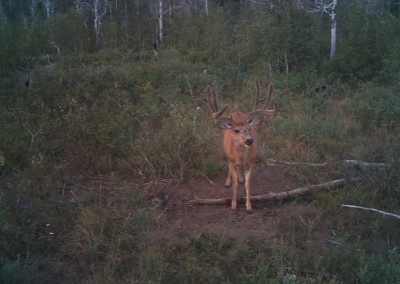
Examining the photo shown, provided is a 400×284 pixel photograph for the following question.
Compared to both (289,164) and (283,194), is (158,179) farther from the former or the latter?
(289,164)

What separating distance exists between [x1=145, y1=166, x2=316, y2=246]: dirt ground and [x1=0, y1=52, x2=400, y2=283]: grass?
0.50 feet

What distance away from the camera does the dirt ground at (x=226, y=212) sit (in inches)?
238

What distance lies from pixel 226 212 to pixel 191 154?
4.62 ft

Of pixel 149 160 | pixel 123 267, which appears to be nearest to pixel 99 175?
pixel 149 160

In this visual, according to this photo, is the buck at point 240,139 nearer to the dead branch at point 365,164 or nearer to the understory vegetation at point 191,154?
the understory vegetation at point 191,154

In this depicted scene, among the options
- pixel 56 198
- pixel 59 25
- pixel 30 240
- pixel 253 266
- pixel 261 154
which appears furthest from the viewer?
pixel 59 25

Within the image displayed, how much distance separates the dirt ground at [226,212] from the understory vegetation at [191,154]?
0.52 ft

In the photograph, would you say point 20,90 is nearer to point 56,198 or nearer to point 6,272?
point 56,198

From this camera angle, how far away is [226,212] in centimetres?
673

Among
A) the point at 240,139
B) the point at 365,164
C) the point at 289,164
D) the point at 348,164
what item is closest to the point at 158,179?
the point at 240,139

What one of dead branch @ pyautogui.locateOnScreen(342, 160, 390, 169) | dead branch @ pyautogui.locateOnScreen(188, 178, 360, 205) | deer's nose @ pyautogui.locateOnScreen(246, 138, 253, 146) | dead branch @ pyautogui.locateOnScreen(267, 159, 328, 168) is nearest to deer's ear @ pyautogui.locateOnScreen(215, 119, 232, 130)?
deer's nose @ pyautogui.locateOnScreen(246, 138, 253, 146)

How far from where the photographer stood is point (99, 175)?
306 inches

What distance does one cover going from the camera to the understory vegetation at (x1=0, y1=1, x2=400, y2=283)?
17.4 ft

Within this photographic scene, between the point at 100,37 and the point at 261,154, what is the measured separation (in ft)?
49.5
